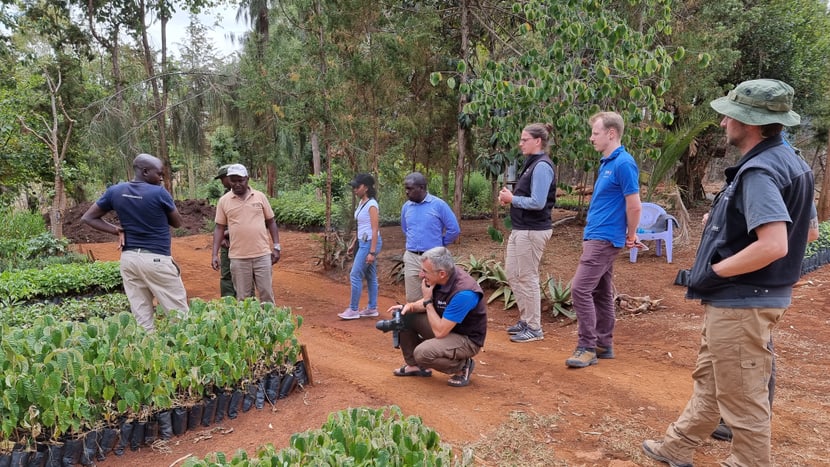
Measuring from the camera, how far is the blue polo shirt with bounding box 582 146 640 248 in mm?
4027

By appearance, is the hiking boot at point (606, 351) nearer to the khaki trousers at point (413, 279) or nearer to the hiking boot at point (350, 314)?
the khaki trousers at point (413, 279)

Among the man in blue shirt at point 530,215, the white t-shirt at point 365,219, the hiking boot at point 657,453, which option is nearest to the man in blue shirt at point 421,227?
the man in blue shirt at point 530,215

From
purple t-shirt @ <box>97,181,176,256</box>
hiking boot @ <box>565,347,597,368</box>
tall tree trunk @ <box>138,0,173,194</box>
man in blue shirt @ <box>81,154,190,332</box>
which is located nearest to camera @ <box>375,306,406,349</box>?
hiking boot @ <box>565,347,597,368</box>

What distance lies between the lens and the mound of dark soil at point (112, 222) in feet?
45.8

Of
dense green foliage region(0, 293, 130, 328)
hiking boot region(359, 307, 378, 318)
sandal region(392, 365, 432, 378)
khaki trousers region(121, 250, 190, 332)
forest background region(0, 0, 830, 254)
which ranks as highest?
forest background region(0, 0, 830, 254)

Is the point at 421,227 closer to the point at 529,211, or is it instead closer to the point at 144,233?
the point at 529,211

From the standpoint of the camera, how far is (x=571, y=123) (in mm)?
6473

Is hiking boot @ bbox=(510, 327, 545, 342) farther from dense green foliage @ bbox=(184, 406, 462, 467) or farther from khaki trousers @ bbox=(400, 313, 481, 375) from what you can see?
dense green foliage @ bbox=(184, 406, 462, 467)

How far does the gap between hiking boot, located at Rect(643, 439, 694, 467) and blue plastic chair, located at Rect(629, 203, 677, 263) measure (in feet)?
18.0

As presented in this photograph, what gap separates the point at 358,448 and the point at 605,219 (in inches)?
110

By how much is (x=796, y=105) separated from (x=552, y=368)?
13.9 m

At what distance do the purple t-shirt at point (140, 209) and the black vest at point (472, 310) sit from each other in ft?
8.08

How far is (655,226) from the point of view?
8.11m

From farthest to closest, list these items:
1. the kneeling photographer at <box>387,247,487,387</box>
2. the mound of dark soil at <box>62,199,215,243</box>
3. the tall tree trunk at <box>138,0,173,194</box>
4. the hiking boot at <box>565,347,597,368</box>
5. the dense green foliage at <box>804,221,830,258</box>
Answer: the tall tree trunk at <box>138,0,173,194</box>, the mound of dark soil at <box>62,199,215,243</box>, the dense green foliage at <box>804,221,830,258</box>, the hiking boot at <box>565,347,597,368</box>, the kneeling photographer at <box>387,247,487,387</box>
